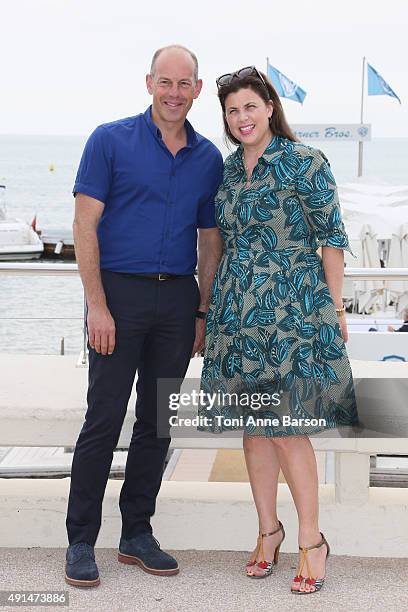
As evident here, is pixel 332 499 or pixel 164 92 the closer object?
pixel 164 92

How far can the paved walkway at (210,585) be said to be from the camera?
2918mm

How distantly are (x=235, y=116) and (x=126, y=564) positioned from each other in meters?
1.53

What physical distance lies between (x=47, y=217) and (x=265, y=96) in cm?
6033

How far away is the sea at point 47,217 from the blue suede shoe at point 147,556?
4.64ft

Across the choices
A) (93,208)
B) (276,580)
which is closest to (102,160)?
(93,208)

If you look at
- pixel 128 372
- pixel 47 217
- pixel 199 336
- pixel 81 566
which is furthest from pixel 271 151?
pixel 47 217

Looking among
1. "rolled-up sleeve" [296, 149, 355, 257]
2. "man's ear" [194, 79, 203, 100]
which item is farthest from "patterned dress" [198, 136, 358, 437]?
"man's ear" [194, 79, 203, 100]

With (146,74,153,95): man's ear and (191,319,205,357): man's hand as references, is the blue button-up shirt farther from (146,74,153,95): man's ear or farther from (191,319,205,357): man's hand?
(191,319,205,357): man's hand

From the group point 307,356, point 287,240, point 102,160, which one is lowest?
point 307,356

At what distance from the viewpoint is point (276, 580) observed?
3115 millimetres

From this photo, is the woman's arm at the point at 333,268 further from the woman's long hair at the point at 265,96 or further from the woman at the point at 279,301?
the woman's long hair at the point at 265,96

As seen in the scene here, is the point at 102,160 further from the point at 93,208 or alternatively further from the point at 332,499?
the point at 332,499

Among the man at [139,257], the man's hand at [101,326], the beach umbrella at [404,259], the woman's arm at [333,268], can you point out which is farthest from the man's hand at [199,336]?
the beach umbrella at [404,259]

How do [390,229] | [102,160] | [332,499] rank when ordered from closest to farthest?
[102,160] < [332,499] < [390,229]
